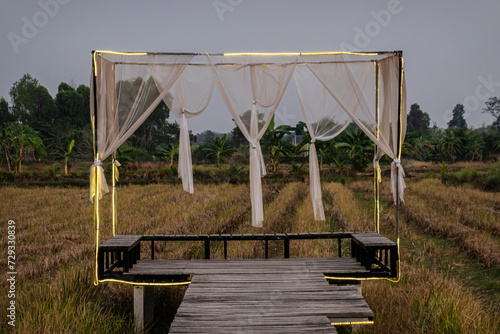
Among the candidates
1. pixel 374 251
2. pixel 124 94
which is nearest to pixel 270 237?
pixel 374 251

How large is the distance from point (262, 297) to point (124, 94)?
243 centimetres

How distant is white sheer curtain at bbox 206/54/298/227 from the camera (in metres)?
4.23

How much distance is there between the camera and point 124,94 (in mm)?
4148

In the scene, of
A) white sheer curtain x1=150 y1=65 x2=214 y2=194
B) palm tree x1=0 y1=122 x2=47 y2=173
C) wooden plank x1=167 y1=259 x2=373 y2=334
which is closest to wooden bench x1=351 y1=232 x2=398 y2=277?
wooden plank x1=167 y1=259 x2=373 y2=334

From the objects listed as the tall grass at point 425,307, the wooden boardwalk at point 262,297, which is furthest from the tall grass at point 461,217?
the wooden boardwalk at point 262,297

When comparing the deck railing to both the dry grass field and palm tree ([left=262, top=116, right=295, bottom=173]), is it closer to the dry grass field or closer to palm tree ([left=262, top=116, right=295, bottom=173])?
the dry grass field

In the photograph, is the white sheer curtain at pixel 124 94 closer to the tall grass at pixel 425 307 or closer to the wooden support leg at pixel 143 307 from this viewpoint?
the wooden support leg at pixel 143 307

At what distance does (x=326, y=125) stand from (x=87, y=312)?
2930 millimetres

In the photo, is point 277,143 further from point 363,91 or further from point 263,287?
point 263,287

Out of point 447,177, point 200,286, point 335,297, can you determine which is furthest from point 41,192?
point 447,177

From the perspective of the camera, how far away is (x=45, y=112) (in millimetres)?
27594

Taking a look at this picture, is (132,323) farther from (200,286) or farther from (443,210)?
(443,210)

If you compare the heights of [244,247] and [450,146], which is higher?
[450,146]

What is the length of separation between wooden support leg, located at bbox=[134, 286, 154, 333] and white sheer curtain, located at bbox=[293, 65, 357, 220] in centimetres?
198
